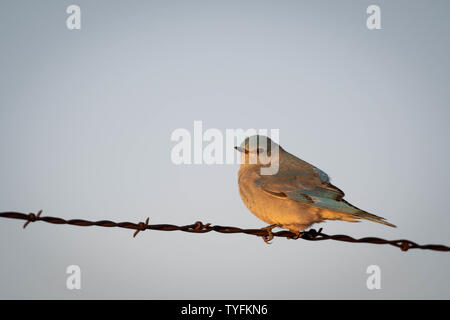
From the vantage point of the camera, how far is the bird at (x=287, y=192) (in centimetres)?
Result: 639

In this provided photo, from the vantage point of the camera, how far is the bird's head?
25.0 ft

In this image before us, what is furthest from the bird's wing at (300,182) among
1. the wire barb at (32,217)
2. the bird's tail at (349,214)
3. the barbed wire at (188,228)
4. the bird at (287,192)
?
the wire barb at (32,217)

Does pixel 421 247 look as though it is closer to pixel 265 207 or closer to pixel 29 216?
pixel 265 207

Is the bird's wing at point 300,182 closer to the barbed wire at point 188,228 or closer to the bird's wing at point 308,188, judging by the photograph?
the bird's wing at point 308,188

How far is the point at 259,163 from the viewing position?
7.62 meters

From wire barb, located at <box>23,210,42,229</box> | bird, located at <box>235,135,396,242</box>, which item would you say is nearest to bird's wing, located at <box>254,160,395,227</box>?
bird, located at <box>235,135,396,242</box>

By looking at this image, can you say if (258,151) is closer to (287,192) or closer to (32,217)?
(287,192)

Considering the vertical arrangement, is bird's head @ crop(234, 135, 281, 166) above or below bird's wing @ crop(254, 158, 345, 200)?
above

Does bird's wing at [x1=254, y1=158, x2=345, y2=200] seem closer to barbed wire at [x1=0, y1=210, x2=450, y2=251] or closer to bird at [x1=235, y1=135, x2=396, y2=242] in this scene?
bird at [x1=235, y1=135, x2=396, y2=242]

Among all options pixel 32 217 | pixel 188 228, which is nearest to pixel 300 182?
pixel 188 228

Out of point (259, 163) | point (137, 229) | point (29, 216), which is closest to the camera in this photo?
point (29, 216)

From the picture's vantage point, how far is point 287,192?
22.0 feet

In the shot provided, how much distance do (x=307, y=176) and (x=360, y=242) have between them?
2082mm

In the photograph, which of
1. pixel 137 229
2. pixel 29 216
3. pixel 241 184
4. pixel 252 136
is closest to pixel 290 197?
pixel 241 184
